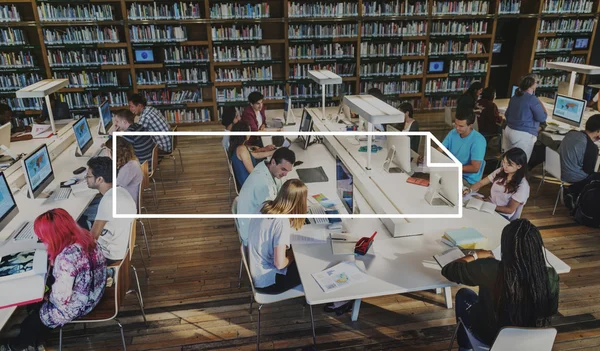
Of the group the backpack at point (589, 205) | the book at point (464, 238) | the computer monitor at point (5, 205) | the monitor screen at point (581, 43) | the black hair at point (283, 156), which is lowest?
the backpack at point (589, 205)

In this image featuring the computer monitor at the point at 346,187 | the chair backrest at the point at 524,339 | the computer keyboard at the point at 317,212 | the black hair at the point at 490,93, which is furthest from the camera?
the black hair at the point at 490,93

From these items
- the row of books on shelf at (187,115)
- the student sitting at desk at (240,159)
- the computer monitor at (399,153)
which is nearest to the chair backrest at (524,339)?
the computer monitor at (399,153)

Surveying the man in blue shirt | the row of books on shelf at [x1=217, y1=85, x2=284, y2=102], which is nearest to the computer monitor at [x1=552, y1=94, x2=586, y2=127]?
the man in blue shirt

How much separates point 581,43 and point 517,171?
23.2 ft

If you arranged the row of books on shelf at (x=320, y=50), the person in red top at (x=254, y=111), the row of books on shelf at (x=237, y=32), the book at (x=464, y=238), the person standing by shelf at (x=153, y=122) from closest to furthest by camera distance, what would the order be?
the book at (x=464, y=238) < the person standing by shelf at (x=153, y=122) < the person in red top at (x=254, y=111) < the row of books on shelf at (x=237, y=32) < the row of books on shelf at (x=320, y=50)

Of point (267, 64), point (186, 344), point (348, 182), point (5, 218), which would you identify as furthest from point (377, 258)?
point (267, 64)

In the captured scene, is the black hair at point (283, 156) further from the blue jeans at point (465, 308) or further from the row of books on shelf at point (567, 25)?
the row of books on shelf at point (567, 25)

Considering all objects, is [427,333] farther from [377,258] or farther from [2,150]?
[2,150]

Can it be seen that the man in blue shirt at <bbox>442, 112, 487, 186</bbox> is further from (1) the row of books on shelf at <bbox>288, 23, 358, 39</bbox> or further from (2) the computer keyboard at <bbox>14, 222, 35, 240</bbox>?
(1) the row of books on shelf at <bbox>288, 23, 358, 39</bbox>

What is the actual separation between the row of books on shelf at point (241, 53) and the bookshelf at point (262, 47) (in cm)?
2

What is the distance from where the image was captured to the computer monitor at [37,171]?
12.2 ft

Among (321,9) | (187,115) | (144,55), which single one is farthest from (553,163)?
(144,55)

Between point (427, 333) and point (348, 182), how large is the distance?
1216 mm

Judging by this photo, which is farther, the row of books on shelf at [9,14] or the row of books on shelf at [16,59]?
the row of books on shelf at [16,59]
